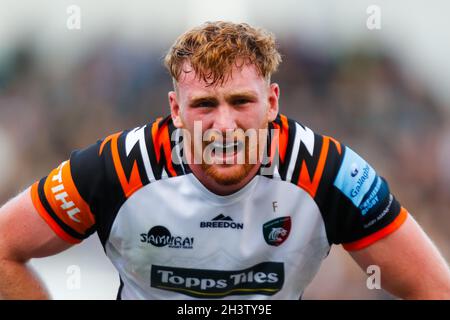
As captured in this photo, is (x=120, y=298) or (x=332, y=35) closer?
(x=120, y=298)

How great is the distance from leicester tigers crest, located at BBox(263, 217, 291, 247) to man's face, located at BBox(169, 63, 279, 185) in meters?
0.38

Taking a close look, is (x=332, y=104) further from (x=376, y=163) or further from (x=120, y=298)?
(x=120, y=298)

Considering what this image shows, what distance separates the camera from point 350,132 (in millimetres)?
8984

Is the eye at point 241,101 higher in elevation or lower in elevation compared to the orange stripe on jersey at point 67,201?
higher

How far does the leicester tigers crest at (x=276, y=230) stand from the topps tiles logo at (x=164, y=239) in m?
0.44

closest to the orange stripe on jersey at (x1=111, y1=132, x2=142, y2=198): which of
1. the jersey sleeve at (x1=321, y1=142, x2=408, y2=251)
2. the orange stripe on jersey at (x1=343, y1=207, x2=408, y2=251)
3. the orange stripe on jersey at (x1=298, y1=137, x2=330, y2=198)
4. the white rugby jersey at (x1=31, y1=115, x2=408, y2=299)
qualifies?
the white rugby jersey at (x1=31, y1=115, x2=408, y2=299)

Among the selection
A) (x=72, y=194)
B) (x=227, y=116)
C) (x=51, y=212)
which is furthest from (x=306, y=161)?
(x=51, y=212)

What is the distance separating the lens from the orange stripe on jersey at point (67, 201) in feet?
14.3

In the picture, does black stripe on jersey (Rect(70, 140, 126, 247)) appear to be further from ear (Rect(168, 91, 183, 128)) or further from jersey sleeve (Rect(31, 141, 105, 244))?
ear (Rect(168, 91, 183, 128))

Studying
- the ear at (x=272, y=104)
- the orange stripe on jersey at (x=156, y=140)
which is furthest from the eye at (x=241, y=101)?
the orange stripe on jersey at (x=156, y=140)

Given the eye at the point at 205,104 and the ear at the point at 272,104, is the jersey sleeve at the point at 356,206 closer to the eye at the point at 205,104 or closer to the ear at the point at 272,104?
the ear at the point at 272,104
